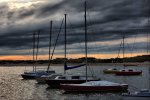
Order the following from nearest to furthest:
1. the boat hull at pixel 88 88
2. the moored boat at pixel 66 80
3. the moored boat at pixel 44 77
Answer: the boat hull at pixel 88 88
the moored boat at pixel 66 80
the moored boat at pixel 44 77

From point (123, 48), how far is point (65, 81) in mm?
61682

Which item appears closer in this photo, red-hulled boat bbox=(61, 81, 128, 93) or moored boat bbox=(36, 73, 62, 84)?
red-hulled boat bbox=(61, 81, 128, 93)

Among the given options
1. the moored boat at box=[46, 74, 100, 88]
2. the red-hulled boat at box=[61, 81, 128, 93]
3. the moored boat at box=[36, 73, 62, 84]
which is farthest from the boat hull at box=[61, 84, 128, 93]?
the moored boat at box=[36, 73, 62, 84]

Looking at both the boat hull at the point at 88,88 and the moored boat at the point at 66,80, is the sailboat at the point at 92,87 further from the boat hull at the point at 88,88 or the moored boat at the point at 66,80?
the moored boat at the point at 66,80

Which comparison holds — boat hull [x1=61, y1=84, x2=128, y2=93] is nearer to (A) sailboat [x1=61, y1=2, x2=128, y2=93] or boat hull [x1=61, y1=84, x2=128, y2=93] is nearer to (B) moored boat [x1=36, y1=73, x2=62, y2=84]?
(A) sailboat [x1=61, y1=2, x2=128, y2=93]

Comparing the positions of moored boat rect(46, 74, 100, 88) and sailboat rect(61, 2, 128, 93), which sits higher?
moored boat rect(46, 74, 100, 88)

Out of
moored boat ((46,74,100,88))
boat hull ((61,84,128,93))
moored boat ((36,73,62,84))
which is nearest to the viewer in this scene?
boat hull ((61,84,128,93))

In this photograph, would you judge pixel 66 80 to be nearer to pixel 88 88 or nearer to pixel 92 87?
pixel 88 88

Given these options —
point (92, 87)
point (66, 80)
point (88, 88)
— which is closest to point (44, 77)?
point (66, 80)

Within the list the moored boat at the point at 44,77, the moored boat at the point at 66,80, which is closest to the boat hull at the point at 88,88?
the moored boat at the point at 66,80

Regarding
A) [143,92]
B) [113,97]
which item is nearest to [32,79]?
[113,97]

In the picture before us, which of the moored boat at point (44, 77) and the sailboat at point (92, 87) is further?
the moored boat at point (44, 77)

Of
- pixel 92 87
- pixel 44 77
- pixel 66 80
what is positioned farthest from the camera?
pixel 44 77

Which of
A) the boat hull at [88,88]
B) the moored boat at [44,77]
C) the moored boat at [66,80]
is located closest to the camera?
the boat hull at [88,88]
